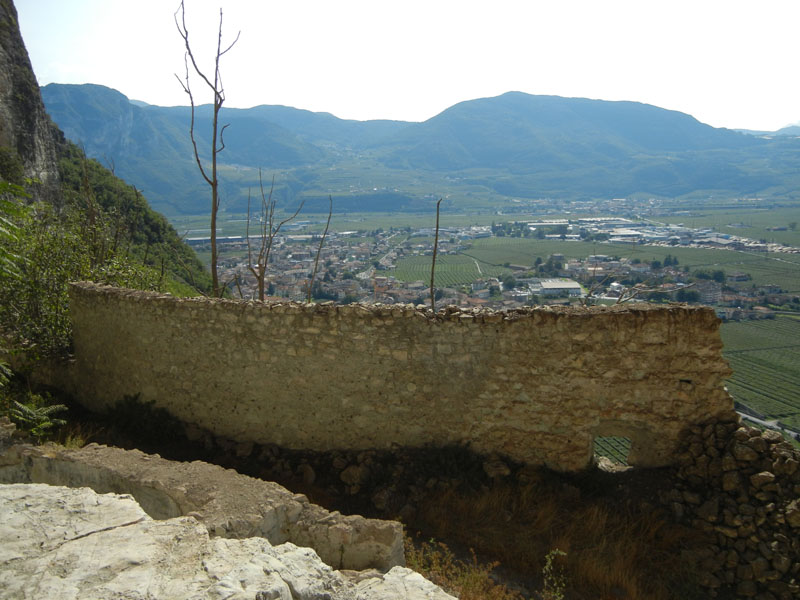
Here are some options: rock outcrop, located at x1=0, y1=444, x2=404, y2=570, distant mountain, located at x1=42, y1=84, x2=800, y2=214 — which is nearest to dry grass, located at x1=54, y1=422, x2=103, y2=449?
rock outcrop, located at x1=0, y1=444, x2=404, y2=570

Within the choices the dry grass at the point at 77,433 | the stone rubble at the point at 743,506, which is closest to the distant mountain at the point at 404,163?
the dry grass at the point at 77,433

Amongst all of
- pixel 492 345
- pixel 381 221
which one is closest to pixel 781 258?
pixel 492 345

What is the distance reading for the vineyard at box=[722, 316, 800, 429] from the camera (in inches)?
565

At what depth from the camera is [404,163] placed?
563 feet

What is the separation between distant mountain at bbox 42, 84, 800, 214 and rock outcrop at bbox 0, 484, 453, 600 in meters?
84.7

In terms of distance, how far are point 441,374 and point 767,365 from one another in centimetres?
1665

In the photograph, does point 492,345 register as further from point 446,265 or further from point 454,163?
point 454,163

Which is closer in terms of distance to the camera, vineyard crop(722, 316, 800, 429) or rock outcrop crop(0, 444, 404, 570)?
rock outcrop crop(0, 444, 404, 570)

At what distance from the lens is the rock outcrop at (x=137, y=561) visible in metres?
3.03

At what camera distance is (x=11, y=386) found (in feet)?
29.2

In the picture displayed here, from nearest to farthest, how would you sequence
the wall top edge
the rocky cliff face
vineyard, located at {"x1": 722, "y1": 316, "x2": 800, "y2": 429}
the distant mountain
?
→ the wall top edge → vineyard, located at {"x1": 722, "y1": 316, "x2": 800, "y2": 429} → the rocky cliff face → the distant mountain

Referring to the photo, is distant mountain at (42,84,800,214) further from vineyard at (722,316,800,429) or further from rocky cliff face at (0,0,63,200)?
vineyard at (722,316,800,429)

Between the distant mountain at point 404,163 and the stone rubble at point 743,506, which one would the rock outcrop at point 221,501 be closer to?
the stone rubble at point 743,506

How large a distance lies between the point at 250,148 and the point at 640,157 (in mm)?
122698
